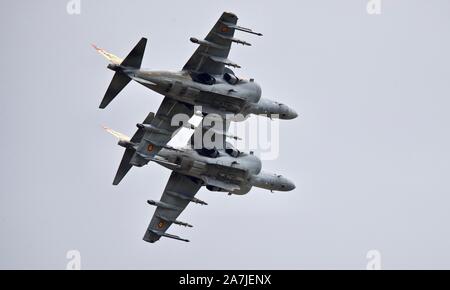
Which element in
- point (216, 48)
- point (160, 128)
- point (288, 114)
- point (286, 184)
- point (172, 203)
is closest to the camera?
point (216, 48)

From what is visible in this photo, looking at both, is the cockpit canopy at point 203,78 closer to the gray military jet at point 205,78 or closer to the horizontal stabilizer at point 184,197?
A: the gray military jet at point 205,78

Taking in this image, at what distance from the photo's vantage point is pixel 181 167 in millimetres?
108875

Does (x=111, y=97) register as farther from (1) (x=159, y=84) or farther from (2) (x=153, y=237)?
(2) (x=153, y=237)

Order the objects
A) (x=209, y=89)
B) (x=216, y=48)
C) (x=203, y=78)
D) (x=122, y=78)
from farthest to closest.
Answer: (x=209, y=89) < (x=203, y=78) < (x=216, y=48) < (x=122, y=78)

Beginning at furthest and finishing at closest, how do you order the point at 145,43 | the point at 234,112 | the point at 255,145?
the point at 255,145, the point at 234,112, the point at 145,43

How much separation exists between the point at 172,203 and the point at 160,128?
10.2m

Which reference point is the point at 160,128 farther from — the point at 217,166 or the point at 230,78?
the point at 230,78

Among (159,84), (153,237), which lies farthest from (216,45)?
(153,237)

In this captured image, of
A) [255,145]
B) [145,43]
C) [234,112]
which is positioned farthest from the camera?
[255,145]

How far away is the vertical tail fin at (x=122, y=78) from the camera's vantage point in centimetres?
10019

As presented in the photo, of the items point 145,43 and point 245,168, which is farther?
point 245,168

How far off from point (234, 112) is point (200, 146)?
477cm

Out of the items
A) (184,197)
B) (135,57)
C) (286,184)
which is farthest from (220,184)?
(135,57)

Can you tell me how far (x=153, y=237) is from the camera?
114 meters
